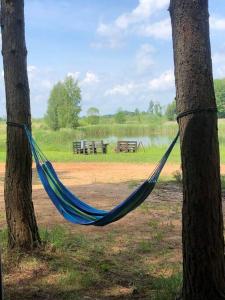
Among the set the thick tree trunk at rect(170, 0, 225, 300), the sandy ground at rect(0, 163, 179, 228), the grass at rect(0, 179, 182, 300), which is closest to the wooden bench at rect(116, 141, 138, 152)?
the sandy ground at rect(0, 163, 179, 228)

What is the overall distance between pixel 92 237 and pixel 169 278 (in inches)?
62.8

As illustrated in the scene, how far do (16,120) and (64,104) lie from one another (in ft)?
155

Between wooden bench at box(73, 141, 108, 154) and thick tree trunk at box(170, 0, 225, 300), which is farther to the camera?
wooden bench at box(73, 141, 108, 154)

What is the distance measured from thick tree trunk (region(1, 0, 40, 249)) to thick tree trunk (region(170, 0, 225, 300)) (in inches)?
69.8

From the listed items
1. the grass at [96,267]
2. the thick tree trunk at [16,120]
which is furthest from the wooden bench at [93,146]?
the thick tree trunk at [16,120]

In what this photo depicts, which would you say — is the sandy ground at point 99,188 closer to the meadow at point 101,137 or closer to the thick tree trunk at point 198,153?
the thick tree trunk at point 198,153

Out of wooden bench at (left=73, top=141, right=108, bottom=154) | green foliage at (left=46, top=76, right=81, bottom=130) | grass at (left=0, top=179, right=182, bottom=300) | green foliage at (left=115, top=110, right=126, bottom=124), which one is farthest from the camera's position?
green foliage at (left=115, top=110, right=126, bottom=124)

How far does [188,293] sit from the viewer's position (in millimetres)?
2615

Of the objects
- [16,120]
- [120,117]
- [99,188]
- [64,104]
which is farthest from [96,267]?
[120,117]

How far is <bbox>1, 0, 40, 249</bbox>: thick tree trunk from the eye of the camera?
3945 mm

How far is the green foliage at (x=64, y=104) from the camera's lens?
49.7 meters

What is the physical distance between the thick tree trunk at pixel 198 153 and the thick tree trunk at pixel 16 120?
1774 mm

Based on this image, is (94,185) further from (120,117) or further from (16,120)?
(120,117)

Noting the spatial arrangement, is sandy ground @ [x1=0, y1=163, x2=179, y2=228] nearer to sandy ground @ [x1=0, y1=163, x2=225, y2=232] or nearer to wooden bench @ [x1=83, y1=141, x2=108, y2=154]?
sandy ground @ [x1=0, y1=163, x2=225, y2=232]
